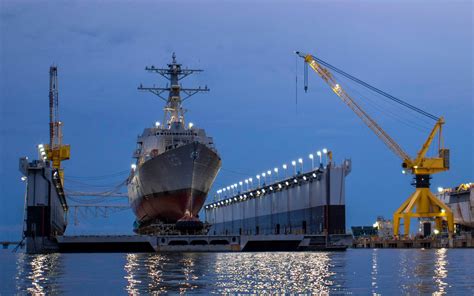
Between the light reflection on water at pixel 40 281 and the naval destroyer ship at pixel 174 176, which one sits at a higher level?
the naval destroyer ship at pixel 174 176

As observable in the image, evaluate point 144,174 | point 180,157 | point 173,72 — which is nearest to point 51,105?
point 173,72

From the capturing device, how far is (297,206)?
115375 millimetres

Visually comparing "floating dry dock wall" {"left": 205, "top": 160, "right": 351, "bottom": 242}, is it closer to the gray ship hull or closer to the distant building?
the gray ship hull

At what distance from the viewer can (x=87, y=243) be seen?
3637 inches

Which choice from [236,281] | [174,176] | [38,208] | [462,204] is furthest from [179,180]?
[462,204]

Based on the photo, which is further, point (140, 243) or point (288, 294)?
point (140, 243)

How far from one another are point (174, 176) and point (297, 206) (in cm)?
1949

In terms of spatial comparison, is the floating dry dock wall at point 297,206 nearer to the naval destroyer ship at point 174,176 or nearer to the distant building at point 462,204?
the naval destroyer ship at point 174,176

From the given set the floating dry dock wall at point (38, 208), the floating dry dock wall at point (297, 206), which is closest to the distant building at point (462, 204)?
the floating dry dock wall at point (297, 206)

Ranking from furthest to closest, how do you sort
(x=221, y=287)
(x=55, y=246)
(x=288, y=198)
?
1. (x=288, y=198)
2. (x=55, y=246)
3. (x=221, y=287)

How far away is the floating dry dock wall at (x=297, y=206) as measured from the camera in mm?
101125

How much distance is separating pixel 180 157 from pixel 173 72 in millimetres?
28264

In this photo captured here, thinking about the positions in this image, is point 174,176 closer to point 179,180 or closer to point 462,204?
point 179,180

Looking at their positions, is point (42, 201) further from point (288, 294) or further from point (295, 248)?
point (288, 294)
